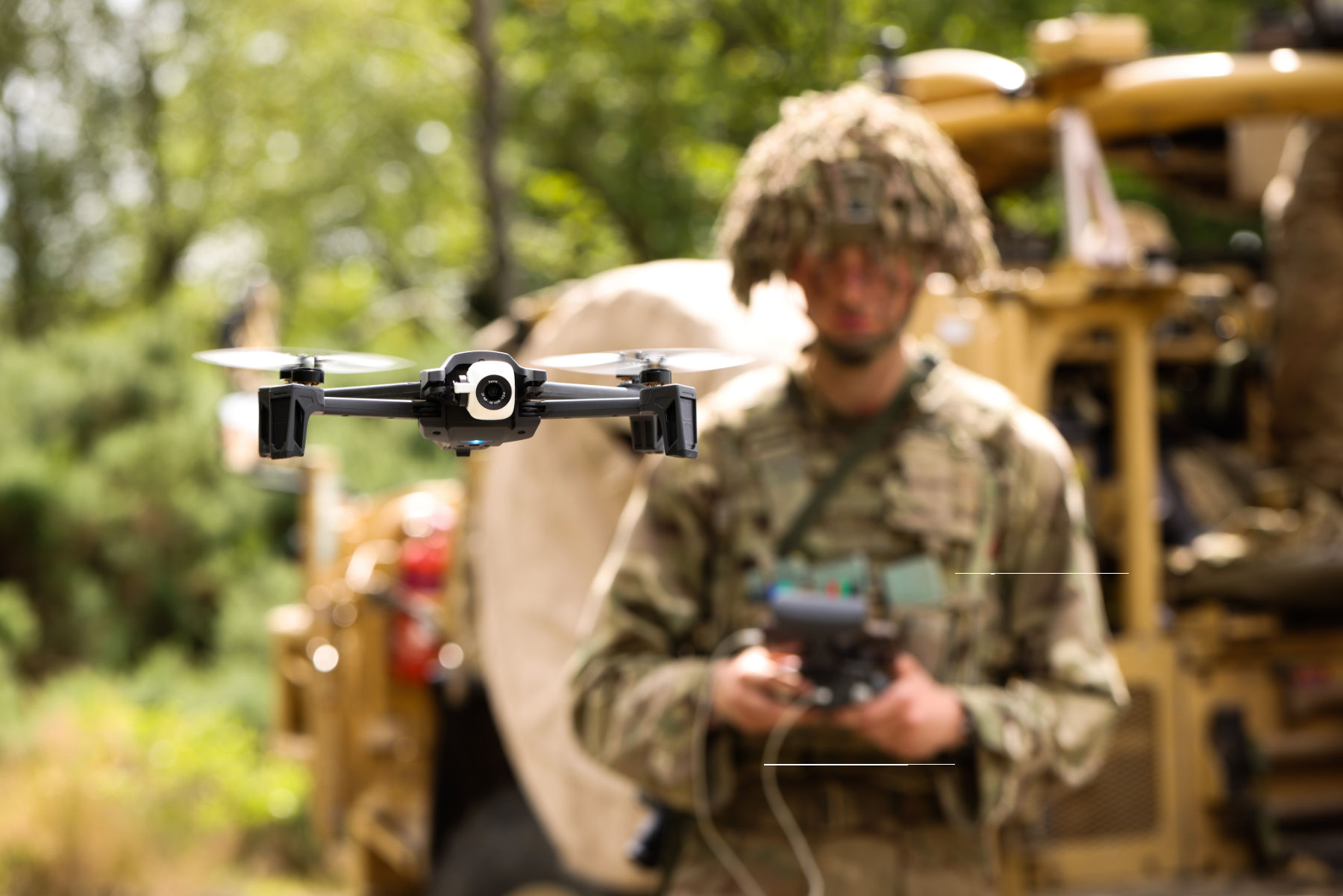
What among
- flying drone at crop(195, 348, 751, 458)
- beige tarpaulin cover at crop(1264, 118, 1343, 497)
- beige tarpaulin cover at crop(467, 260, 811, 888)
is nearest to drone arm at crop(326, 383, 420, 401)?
flying drone at crop(195, 348, 751, 458)

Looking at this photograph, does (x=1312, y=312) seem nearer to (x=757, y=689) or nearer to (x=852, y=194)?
(x=852, y=194)

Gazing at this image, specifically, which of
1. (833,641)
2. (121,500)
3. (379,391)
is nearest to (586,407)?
(379,391)

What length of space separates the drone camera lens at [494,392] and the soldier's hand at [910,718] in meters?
1.29

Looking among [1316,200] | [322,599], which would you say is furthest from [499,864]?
[1316,200]

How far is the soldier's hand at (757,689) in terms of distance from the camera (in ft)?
6.80

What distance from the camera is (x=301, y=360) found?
2.84 ft

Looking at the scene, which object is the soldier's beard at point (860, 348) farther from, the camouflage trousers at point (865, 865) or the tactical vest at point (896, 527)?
the camouflage trousers at point (865, 865)

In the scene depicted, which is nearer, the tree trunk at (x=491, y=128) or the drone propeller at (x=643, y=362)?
the drone propeller at (x=643, y=362)

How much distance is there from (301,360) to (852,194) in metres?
1.45

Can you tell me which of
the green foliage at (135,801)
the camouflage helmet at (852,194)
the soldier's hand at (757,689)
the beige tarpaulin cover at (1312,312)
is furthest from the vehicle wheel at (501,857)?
the green foliage at (135,801)

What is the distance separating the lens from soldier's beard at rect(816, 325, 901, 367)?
2.21 meters

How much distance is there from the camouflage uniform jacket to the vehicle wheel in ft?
6.75

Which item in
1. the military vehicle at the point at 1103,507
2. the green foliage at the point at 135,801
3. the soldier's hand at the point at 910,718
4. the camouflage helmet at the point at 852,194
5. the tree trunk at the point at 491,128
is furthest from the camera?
the green foliage at the point at 135,801

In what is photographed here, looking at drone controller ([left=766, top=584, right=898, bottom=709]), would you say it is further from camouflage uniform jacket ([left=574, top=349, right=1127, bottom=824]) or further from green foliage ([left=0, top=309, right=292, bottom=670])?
green foliage ([left=0, top=309, right=292, bottom=670])
